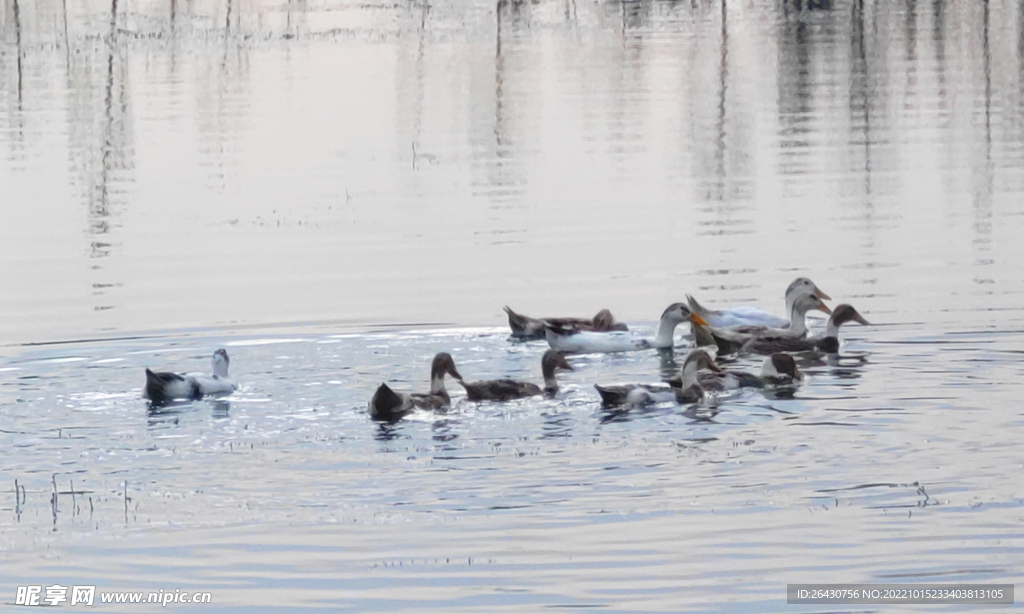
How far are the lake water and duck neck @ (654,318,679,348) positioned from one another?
31cm

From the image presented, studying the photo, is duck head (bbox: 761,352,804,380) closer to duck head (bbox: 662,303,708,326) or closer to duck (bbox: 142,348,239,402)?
duck head (bbox: 662,303,708,326)

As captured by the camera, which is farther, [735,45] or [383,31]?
[383,31]

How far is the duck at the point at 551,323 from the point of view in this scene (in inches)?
596

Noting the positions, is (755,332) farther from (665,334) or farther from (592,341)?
(592,341)

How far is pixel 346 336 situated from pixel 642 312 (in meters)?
2.87

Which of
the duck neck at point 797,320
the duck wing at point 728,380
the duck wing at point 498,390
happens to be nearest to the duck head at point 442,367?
the duck wing at point 498,390

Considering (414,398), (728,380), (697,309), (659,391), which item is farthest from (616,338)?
(414,398)

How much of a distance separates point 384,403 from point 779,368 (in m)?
2.92

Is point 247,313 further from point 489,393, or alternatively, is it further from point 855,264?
point 855,264

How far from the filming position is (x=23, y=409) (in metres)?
12.4

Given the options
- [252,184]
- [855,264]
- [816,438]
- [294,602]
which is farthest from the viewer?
[252,184]

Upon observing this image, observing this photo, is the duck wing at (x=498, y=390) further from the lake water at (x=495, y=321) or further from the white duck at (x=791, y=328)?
the white duck at (x=791, y=328)

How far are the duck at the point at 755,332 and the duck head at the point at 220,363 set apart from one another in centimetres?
390

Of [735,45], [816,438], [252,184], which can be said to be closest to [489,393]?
Result: [816,438]
